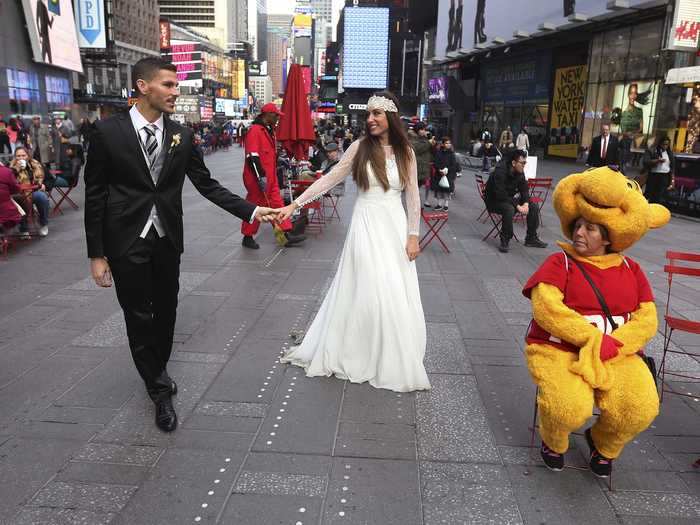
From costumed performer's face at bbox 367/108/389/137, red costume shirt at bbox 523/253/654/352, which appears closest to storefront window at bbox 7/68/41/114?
costumed performer's face at bbox 367/108/389/137

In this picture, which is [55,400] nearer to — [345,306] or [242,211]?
[242,211]

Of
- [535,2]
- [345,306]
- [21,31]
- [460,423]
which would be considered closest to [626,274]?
[460,423]

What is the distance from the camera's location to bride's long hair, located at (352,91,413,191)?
156 inches

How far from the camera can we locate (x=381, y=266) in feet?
13.2

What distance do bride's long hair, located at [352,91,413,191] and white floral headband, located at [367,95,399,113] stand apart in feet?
0.07

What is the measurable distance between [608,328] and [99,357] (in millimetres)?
3721

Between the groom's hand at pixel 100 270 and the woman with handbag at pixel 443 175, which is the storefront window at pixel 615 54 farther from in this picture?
the groom's hand at pixel 100 270

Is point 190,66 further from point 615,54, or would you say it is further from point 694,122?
point 694,122

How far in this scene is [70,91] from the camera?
3753 cm

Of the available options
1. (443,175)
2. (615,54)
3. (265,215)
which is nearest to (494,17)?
(615,54)

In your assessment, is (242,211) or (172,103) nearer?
(172,103)

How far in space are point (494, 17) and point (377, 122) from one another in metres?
32.8

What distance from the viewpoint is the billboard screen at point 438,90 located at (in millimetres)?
47019

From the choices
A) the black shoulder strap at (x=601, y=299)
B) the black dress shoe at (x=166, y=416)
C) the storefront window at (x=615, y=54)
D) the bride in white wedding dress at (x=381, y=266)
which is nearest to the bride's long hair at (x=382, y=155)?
the bride in white wedding dress at (x=381, y=266)
